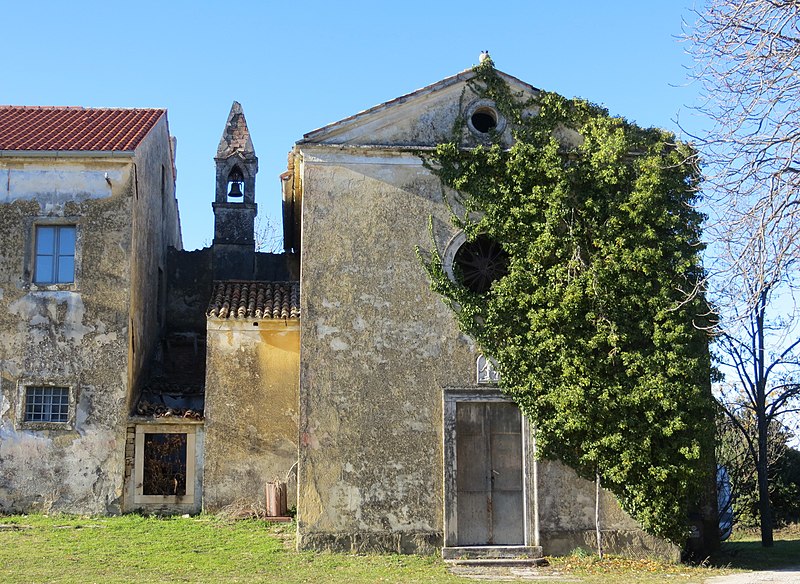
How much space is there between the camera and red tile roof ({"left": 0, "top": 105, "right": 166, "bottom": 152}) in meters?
18.0

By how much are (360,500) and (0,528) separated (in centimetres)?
624

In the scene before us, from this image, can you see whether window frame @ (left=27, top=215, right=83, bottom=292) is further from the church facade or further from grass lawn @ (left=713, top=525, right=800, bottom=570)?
grass lawn @ (left=713, top=525, right=800, bottom=570)

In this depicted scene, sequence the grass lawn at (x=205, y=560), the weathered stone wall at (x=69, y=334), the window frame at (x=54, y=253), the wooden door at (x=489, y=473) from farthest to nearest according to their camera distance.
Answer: the window frame at (x=54, y=253), the weathered stone wall at (x=69, y=334), the wooden door at (x=489, y=473), the grass lawn at (x=205, y=560)

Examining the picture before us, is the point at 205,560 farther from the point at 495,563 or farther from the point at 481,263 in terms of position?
the point at 481,263

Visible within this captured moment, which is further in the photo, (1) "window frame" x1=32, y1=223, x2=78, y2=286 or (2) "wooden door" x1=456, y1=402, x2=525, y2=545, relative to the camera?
(1) "window frame" x1=32, y1=223, x2=78, y2=286

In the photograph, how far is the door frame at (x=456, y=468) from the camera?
1448 centimetres

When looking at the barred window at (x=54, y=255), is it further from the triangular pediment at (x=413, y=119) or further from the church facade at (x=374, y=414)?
the triangular pediment at (x=413, y=119)

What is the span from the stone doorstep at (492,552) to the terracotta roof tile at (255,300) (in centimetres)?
552

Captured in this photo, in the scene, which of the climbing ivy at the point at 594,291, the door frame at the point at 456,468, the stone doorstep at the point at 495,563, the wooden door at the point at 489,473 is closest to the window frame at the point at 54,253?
the climbing ivy at the point at 594,291

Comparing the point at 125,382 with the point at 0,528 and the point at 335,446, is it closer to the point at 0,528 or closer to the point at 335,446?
the point at 0,528

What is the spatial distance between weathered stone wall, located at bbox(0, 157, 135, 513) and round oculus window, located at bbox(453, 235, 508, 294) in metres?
6.76

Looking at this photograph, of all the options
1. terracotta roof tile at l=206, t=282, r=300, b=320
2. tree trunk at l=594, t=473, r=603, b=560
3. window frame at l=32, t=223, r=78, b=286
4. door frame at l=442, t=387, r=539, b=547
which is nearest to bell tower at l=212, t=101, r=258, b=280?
terracotta roof tile at l=206, t=282, r=300, b=320

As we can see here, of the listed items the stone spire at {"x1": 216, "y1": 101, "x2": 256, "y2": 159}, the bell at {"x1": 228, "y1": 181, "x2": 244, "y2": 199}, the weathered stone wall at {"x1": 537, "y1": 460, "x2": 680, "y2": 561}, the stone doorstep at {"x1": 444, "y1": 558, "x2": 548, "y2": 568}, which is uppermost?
the stone spire at {"x1": 216, "y1": 101, "x2": 256, "y2": 159}

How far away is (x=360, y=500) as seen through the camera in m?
14.4
